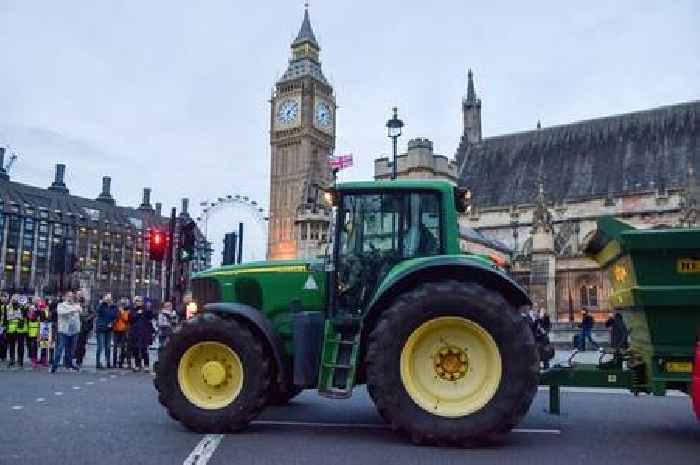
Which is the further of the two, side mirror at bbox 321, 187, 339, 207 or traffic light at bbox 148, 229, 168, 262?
traffic light at bbox 148, 229, 168, 262

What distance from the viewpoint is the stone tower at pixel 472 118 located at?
59.2 m

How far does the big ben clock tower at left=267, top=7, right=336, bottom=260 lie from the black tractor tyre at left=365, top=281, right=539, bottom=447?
266 feet

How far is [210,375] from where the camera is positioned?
6.09 meters

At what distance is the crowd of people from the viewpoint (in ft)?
46.4

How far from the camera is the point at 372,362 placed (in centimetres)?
550

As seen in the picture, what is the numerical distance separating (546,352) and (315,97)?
91154 millimetres

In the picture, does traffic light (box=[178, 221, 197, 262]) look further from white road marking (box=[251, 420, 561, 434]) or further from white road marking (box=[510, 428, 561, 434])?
white road marking (box=[510, 428, 561, 434])

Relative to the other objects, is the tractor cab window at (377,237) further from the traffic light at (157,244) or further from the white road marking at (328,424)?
the traffic light at (157,244)

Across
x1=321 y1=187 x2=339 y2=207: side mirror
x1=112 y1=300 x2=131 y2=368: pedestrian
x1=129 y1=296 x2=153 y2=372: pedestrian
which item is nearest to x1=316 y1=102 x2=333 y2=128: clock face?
x1=112 y1=300 x2=131 y2=368: pedestrian

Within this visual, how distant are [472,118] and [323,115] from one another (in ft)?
137

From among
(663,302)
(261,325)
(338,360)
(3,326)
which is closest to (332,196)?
(261,325)

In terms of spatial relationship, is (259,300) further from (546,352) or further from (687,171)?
(687,171)

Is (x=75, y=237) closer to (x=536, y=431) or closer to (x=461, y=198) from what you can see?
(x=461, y=198)

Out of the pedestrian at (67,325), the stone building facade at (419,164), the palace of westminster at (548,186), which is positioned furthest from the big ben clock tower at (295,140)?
the pedestrian at (67,325)
